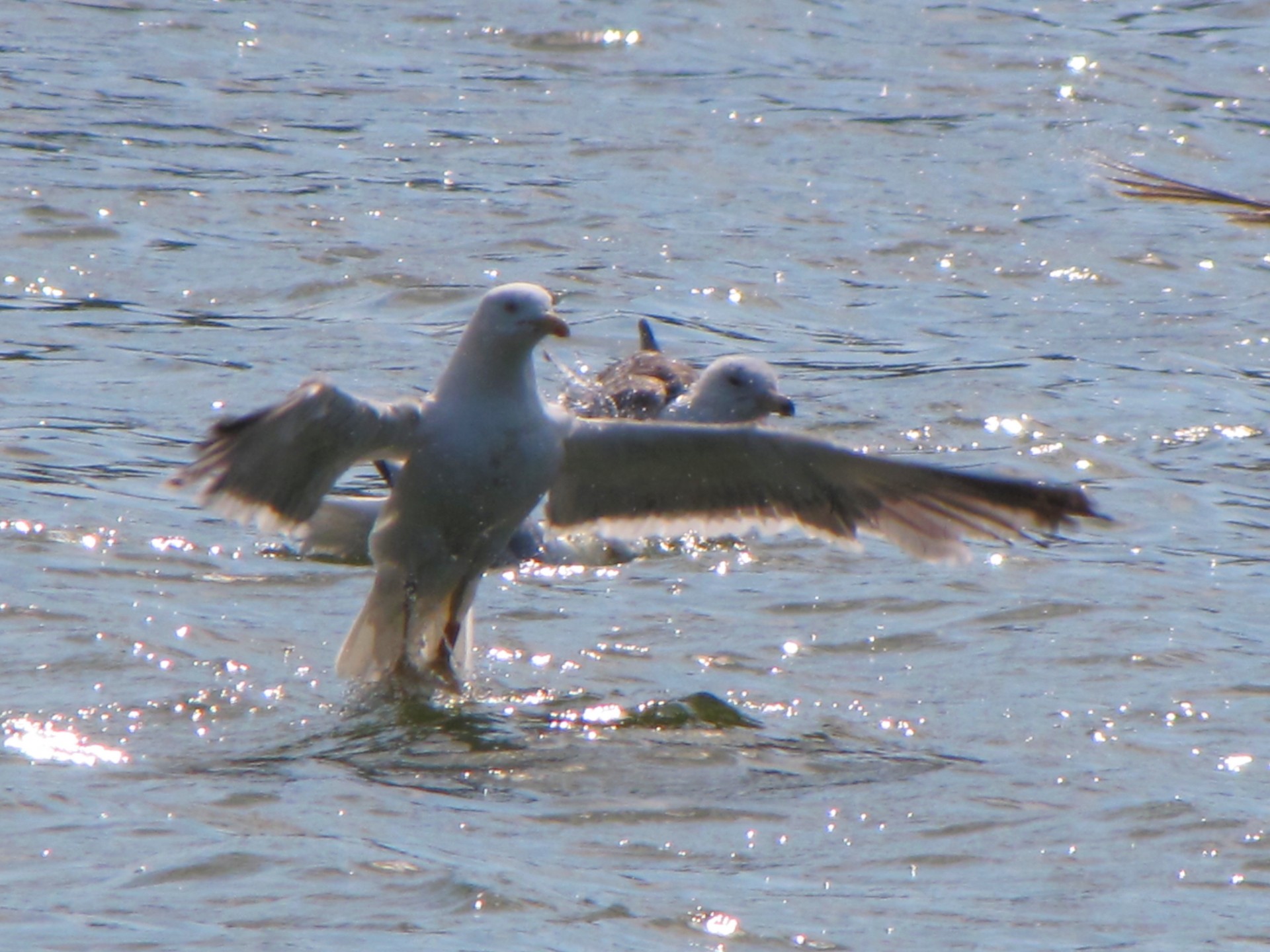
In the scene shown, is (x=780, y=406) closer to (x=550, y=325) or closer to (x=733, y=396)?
(x=733, y=396)

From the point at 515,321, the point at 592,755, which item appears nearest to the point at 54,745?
the point at 592,755

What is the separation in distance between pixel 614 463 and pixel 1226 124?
412 inches

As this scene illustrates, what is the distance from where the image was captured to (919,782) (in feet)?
22.0

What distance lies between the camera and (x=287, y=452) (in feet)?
21.7

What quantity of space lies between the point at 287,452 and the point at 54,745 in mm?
1046

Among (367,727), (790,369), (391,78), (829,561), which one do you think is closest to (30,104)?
→ (391,78)

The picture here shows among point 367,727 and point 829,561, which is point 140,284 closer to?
point 829,561

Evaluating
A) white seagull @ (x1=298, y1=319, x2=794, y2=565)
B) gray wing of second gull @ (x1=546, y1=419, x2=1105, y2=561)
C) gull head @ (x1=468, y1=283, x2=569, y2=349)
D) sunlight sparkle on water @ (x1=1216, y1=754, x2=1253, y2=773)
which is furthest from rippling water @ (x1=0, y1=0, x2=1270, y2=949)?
gull head @ (x1=468, y1=283, x2=569, y2=349)

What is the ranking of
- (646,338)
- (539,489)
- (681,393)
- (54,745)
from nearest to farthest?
(54,745) → (539,489) → (681,393) → (646,338)

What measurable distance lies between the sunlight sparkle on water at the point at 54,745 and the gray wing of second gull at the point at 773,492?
1.80 meters

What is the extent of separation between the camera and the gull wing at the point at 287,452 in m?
6.41

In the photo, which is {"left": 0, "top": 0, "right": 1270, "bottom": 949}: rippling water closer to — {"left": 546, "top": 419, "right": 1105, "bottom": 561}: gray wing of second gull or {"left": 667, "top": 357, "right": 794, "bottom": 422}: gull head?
{"left": 546, "top": 419, "right": 1105, "bottom": 561}: gray wing of second gull

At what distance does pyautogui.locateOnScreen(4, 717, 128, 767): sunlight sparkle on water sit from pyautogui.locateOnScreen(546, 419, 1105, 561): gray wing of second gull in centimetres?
180

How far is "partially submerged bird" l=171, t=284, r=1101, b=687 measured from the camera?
Result: 284 inches
